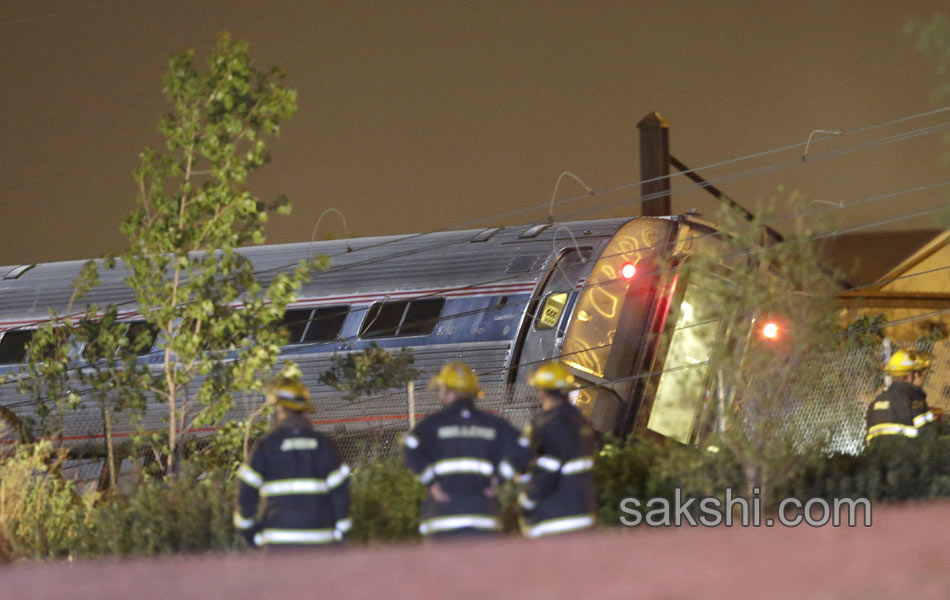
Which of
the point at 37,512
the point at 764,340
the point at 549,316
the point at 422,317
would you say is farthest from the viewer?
the point at 422,317

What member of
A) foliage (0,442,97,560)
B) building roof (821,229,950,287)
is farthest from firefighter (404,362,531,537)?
building roof (821,229,950,287)

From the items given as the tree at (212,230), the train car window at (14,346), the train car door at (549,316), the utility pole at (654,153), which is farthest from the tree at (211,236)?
the utility pole at (654,153)

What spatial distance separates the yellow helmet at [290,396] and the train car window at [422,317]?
8.16 metres

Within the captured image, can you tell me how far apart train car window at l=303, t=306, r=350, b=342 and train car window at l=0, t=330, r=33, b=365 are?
16.6 ft

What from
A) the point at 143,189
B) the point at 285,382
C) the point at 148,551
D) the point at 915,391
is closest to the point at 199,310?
the point at 143,189

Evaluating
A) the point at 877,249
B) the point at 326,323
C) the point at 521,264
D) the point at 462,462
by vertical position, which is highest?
the point at 877,249

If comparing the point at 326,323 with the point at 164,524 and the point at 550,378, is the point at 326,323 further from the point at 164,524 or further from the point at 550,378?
the point at 550,378

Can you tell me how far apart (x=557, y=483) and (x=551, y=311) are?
7582mm

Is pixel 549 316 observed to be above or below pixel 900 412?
above

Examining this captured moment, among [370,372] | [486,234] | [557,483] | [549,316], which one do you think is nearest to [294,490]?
[557,483]

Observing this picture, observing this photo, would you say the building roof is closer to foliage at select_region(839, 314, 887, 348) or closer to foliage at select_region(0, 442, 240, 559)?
foliage at select_region(839, 314, 887, 348)

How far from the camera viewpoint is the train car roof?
1670 cm

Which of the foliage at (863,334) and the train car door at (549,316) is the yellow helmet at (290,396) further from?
the foliage at (863,334)

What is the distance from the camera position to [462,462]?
26.5 feet
